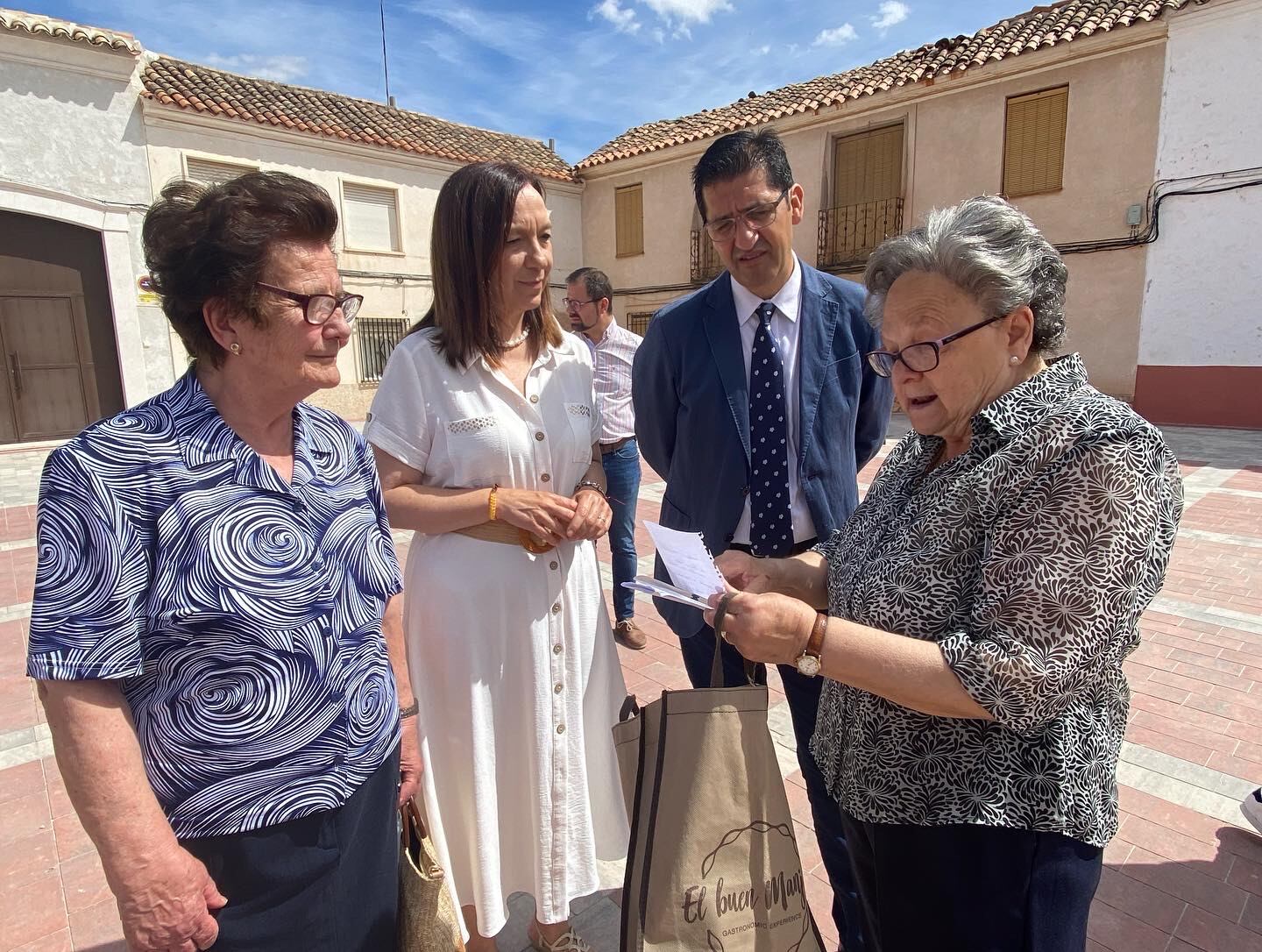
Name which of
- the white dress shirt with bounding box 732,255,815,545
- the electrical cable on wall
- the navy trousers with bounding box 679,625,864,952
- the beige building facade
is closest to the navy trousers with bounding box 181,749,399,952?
the navy trousers with bounding box 679,625,864,952

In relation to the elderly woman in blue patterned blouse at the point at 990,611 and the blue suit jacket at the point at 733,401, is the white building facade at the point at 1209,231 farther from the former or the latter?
the elderly woman in blue patterned blouse at the point at 990,611

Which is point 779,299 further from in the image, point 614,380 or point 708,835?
point 614,380

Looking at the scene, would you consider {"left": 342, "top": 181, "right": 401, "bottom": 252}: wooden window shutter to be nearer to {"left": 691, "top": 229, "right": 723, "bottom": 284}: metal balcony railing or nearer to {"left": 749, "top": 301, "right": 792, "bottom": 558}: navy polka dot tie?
{"left": 691, "top": 229, "right": 723, "bottom": 284}: metal balcony railing

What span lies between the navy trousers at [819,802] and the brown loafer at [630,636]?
216cm

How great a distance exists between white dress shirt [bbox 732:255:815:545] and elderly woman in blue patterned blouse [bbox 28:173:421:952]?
1.10m

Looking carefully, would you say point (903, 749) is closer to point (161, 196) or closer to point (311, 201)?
point (311, 201)

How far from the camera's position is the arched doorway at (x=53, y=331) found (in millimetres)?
11961

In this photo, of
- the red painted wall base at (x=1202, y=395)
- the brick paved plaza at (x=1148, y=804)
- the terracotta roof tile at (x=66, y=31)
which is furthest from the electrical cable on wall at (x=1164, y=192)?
the terracotta roof tile at (x=66, y=31)

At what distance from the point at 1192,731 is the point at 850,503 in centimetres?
238

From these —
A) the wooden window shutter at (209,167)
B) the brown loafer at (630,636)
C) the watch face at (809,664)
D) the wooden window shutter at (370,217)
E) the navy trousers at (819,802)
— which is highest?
the wooden window shutter at (209,167)

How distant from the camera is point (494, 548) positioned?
1.81m

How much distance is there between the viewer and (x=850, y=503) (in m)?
2.12

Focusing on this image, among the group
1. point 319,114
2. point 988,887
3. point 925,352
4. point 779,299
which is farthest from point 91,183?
point 988,887

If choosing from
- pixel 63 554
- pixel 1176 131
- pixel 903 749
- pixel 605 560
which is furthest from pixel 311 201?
pixel 1176 131
